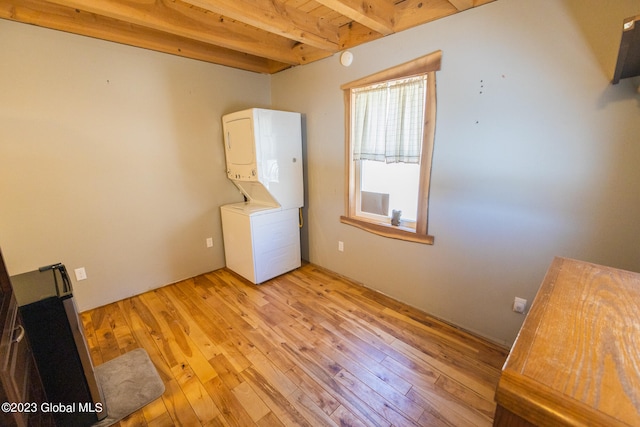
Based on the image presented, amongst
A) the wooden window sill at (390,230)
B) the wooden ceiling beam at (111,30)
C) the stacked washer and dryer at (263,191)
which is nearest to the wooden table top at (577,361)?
the wooden window sill at (390,230)

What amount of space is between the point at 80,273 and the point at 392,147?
286 centimetres

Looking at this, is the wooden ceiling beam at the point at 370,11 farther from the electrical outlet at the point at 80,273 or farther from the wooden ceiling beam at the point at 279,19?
the electrical outlet at the point at 80,273

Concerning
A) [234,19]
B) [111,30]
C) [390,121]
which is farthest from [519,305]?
[111,30]

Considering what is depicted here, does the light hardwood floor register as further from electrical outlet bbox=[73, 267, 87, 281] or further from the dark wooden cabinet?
the dark wooden cabinet

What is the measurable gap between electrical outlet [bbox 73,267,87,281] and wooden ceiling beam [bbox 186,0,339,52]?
2.26 meters

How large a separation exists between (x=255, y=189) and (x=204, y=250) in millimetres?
919

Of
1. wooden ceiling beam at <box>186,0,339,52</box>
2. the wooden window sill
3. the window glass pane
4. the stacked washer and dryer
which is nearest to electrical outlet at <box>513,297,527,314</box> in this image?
the wooden window sill

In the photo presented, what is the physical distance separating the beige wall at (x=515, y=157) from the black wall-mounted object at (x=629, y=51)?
178 mm

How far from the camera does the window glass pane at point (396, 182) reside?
2.22 metres

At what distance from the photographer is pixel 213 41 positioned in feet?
7.10

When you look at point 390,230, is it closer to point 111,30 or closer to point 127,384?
point 127,384

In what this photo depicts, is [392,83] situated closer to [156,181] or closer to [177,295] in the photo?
[156,181]

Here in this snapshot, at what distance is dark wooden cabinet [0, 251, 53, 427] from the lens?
0.70 metres

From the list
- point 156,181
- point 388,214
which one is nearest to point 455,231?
point 388,214
